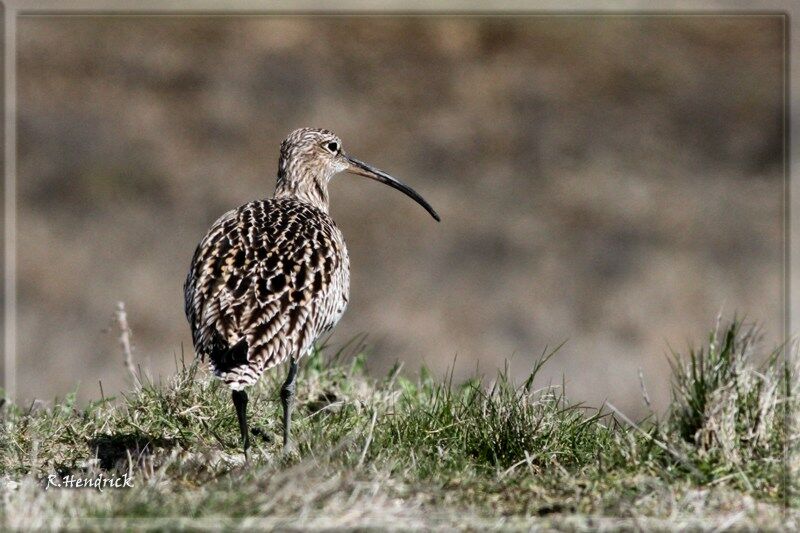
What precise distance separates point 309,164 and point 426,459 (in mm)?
3389

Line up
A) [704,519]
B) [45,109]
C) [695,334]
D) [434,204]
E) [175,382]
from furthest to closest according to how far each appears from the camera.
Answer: [45,109]
[434,204]
[695,334]
[175,382]
[704,519]

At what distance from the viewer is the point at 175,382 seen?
7289mm

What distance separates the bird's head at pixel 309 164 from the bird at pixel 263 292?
94 cm

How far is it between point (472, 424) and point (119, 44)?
44.2 feet

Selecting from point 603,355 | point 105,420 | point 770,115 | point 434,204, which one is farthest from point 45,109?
point 105,420

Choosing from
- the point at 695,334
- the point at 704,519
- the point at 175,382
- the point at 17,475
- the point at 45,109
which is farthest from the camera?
the point at 45,109

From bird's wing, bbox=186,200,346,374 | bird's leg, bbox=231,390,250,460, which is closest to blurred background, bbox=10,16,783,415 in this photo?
bird's wing, bbox=186,200,346,374

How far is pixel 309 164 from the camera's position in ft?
30.8

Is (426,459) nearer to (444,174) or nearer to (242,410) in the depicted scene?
(242,410)

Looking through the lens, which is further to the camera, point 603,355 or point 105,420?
point 603,355

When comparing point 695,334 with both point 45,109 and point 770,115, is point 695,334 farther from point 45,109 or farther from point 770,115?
point 45,109
